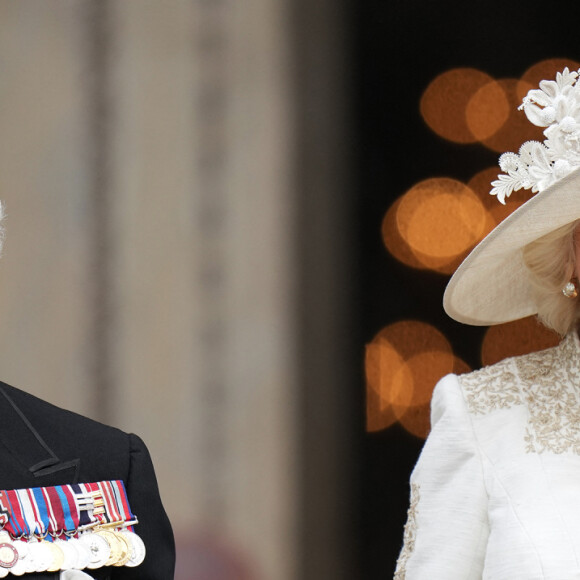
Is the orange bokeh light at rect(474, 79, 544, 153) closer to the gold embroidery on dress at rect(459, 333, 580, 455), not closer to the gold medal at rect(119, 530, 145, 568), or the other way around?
the gold embroidery on dress at rect(459, 333, 580, 455)

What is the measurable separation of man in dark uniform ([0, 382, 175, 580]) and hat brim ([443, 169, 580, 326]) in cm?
72

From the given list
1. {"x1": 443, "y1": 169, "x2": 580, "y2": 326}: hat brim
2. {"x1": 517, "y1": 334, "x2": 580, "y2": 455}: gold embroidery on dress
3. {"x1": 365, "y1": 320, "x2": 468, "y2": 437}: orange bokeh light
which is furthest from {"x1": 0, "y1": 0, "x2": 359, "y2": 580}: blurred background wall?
{"x1": 517, "y1": 334, "x2": 580, "y2": 455}: gold embroidery on dress

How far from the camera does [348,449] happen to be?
151 inches

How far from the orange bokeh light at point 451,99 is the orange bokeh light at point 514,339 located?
635 mm

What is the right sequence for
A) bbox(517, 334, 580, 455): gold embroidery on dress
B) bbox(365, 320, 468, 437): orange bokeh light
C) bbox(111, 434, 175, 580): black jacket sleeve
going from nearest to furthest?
bbox(111, 434, 175, 580): black jacket sleeve
bbox(517, 334, 580, 455): gold embroidery on dress
bbox(365, 320, 468, 437): orange bokeh light

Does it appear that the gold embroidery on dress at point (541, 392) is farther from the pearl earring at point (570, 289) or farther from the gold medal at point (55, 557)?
the gold medal at point (55, 557)

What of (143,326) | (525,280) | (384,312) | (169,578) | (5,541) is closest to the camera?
(5,541)

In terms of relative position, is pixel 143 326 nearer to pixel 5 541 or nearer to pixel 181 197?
pixel 181 197

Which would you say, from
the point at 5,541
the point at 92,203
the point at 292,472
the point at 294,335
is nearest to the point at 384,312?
the point at 294,335

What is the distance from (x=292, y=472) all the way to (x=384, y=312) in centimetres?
62

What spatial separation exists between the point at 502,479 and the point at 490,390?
0.20 m

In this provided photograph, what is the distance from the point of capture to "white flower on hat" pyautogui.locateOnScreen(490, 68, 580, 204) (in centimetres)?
227

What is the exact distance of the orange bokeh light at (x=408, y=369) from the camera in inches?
155

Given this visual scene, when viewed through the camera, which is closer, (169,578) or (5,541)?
(5,541)
